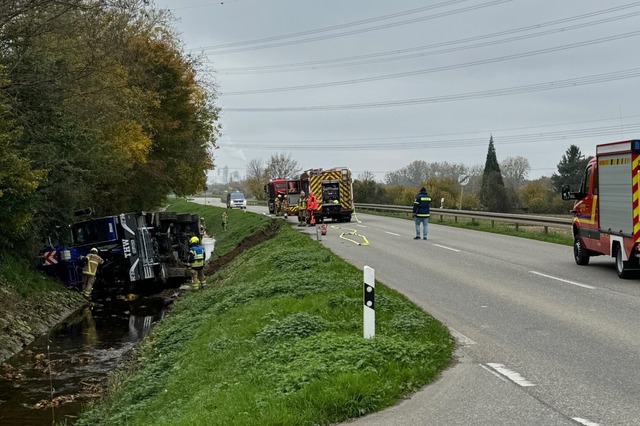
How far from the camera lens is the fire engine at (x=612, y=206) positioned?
1416 centimetres

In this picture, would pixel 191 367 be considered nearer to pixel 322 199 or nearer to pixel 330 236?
pixel 330 236

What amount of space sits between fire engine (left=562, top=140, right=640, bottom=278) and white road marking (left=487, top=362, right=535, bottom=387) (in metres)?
7.61

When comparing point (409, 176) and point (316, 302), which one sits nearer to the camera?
point (316, 302)

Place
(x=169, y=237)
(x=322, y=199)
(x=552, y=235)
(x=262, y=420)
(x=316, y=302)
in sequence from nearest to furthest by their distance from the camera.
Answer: (x=262, y=420), (x=316, y=302), (x=552, y=235), (x=169, y=237), (x=322, y=199)

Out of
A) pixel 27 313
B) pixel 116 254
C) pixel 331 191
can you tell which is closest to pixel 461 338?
pixel 27 313

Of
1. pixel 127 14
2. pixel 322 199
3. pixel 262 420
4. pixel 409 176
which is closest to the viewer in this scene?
pixel 262 420

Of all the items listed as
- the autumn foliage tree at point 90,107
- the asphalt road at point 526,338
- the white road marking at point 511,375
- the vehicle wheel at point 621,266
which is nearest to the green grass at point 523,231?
the asphalt road at point 526,338

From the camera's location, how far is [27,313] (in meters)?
19.0

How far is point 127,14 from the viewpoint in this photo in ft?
73.9

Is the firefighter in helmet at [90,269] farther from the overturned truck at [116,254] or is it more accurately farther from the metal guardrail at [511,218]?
the metal guardrail at [511,218]

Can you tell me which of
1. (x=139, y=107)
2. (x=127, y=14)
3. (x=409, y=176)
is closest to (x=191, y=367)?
(x=127, y=14)

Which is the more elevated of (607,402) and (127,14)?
(127,14)

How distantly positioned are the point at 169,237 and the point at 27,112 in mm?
11519

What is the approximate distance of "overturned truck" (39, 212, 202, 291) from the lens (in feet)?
80.9
